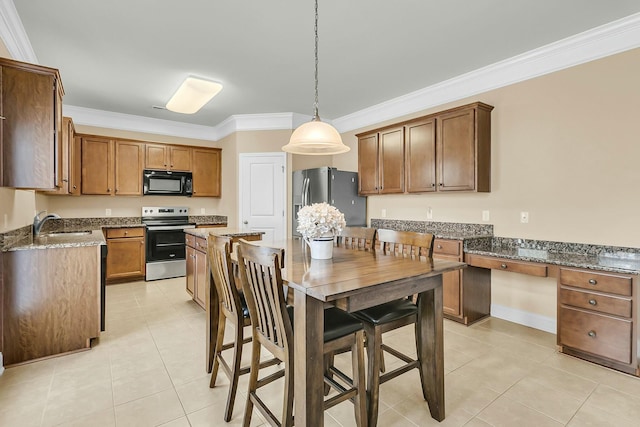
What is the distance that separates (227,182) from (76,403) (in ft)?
13.4

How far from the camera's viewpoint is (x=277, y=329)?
5.13ft

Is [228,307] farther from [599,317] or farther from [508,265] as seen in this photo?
[599,317]

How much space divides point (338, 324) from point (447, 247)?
2.13m

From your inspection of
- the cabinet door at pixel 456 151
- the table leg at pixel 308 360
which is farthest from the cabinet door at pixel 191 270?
the cabinet door at pixel 456 151

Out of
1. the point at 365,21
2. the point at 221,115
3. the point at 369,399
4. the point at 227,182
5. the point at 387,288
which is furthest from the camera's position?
the point at 227,182

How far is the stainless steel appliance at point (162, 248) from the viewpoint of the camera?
500 cm

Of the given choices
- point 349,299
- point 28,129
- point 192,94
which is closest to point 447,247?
point 349,299

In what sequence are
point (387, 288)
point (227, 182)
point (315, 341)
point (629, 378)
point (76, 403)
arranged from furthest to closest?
point (227, 182)
point (629, 378)
point (76, 403)
point (387, 288)
point (315, 341)

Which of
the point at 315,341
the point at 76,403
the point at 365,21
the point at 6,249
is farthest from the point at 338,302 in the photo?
the point at 6,249

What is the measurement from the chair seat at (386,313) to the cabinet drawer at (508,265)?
4.82ft

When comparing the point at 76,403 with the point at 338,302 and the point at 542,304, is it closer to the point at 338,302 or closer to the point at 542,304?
the point at 338,302

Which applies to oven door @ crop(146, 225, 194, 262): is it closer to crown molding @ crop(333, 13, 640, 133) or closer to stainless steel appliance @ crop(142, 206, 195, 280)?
stainless steel appliance @ crop(142, 206, 195, 280)

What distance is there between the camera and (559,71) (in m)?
3.02

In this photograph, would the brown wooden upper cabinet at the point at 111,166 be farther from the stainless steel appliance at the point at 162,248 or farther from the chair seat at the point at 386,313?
the chair seat at the point at 386,313
